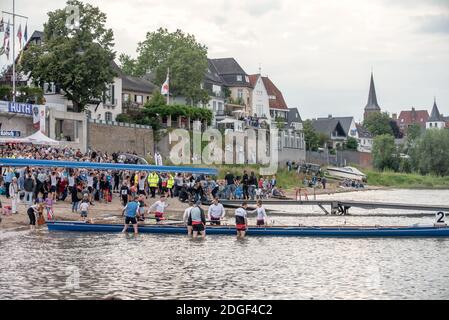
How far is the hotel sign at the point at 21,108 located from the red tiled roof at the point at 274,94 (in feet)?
256

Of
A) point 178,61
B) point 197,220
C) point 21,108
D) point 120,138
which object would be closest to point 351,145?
point 178,61

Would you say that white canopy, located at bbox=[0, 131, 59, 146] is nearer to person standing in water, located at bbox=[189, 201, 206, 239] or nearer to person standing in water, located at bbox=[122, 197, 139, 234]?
person standing in water, located at bbox=[122, 197, 139, 234]

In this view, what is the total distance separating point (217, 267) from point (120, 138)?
46.6m

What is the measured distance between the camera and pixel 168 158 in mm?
75500

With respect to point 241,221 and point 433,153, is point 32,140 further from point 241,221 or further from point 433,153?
point 433,153

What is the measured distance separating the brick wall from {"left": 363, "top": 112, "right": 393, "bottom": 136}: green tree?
370 feet

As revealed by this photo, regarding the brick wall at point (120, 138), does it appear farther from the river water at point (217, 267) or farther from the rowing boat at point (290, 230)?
the river water at point (217, 267)

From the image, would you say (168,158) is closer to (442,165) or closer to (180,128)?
(180,128)

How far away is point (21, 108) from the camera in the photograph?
58531 mm

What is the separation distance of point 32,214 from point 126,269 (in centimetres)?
1211

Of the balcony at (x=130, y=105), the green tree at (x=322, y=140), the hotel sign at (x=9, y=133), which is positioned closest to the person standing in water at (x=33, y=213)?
the hotel sign at (x=9, y=133)

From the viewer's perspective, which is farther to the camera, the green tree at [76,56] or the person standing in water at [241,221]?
the green tree at [76,56]

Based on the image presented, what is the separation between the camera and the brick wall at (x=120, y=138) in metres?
67.2
